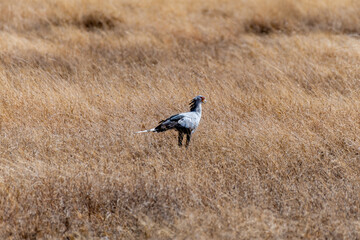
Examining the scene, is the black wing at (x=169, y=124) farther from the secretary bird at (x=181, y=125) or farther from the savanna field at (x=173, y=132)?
the savanna field at (x=173, y=132)

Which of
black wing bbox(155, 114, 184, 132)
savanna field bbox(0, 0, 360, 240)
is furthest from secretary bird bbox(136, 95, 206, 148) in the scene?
savanna field bbox(0, 0, 360, 240)

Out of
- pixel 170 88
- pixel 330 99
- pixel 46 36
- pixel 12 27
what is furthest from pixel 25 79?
pixel 330 99

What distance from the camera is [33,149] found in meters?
5.13

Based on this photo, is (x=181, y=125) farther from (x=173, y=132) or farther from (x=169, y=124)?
(x=173, y=132)

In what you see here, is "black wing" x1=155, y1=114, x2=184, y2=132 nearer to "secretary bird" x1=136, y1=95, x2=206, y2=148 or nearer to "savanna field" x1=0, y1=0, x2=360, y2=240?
"secretary bird" x1=136, y1=95, x2=206, y2=148

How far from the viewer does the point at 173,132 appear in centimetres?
568

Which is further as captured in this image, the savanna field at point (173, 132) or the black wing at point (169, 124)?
the black wing at point (169, 124)

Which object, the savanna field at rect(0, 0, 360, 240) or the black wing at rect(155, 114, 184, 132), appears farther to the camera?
the black wing at rect(155, 114, 184, 132)

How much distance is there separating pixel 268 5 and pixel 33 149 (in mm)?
8361

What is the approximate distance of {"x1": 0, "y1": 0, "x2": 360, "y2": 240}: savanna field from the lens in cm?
393

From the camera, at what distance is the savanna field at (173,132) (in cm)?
393

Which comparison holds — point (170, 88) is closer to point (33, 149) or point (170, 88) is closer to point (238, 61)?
point (238, 61)

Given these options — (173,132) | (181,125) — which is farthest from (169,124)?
(173,132)

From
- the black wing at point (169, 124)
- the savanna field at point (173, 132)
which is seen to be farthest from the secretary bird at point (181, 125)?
the savanna field at point (173, 132)
